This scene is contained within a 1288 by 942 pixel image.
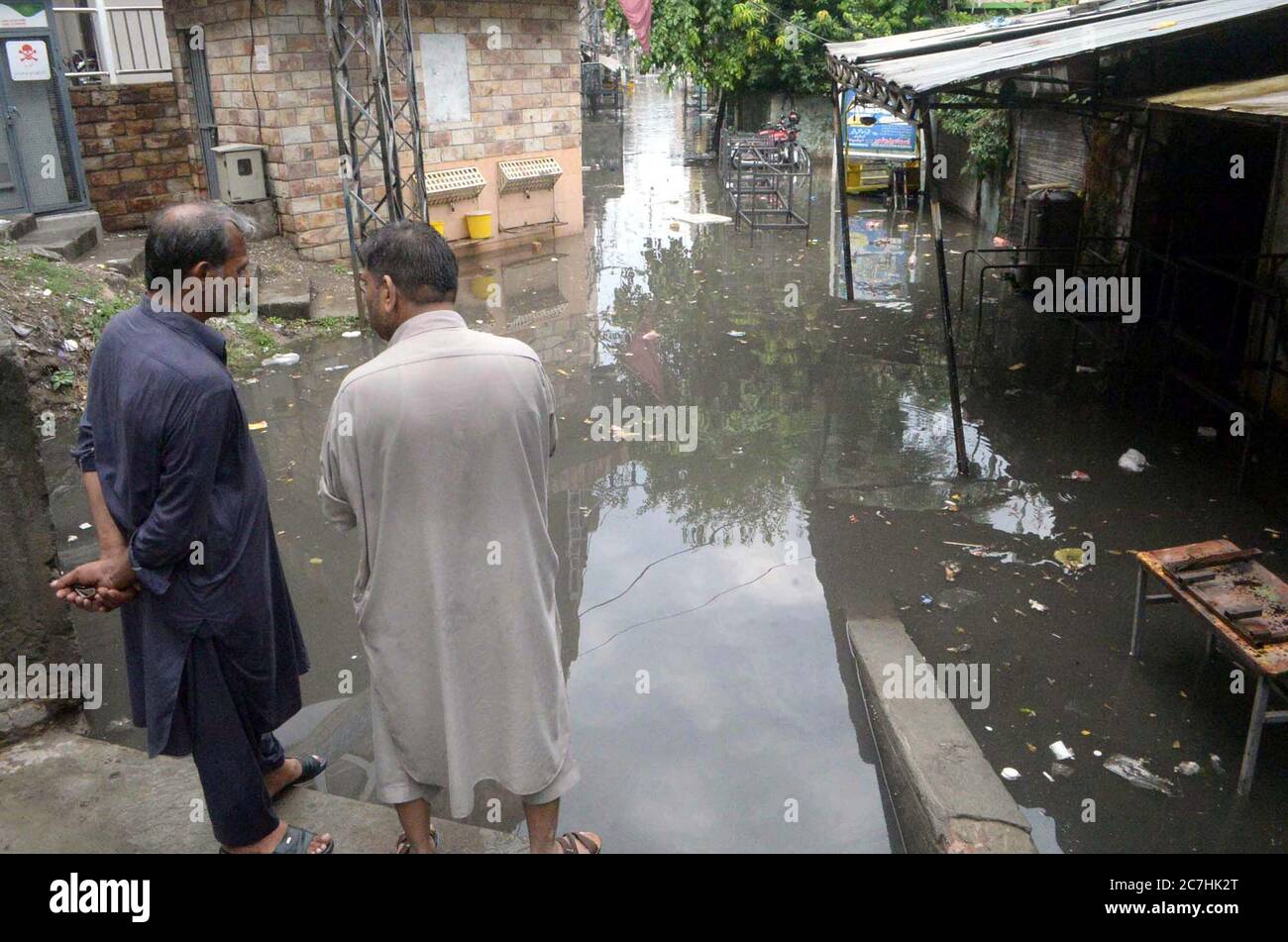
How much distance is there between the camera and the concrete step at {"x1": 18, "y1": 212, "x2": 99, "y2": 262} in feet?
31.4

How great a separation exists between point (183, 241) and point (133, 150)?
11.8 meters

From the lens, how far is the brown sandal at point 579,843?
289cm

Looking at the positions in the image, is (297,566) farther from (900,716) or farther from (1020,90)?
(1020,90)

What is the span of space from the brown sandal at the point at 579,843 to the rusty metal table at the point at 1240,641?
2.39 m

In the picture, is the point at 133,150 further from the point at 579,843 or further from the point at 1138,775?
the point at 1138,775

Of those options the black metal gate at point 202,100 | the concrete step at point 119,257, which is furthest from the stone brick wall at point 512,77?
the concrete step at point 119,257

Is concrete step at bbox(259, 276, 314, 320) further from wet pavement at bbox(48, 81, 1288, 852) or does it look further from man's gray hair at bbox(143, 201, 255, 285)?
man's gray hair at bbox(143, 201, 255, 285)

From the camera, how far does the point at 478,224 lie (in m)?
13.6

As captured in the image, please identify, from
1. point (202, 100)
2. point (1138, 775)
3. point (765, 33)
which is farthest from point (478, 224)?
point (1138, 775)

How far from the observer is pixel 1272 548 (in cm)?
532

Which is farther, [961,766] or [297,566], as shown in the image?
[297,566]

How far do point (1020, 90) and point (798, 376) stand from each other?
23.6 feet

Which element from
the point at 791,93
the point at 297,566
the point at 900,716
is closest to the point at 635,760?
the point at 900,716
